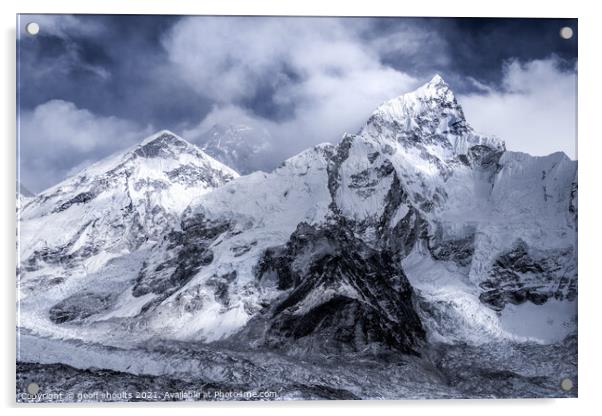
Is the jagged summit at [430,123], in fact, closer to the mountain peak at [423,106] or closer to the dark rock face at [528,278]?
the mountain peak at [423,106]

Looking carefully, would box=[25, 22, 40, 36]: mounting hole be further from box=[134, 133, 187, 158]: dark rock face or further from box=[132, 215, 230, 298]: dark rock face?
box=[132, 215, 230, 298]: dark rock face

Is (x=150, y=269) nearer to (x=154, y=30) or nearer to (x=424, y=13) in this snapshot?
(x=154, y=30)

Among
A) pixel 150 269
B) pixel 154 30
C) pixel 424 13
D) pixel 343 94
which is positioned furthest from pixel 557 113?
pixel 150 269

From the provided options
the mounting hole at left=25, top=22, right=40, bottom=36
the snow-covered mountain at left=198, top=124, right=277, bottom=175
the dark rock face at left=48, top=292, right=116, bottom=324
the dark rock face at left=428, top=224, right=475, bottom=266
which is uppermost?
the mounting hole at left=25, top=22, right=40, bottom=36

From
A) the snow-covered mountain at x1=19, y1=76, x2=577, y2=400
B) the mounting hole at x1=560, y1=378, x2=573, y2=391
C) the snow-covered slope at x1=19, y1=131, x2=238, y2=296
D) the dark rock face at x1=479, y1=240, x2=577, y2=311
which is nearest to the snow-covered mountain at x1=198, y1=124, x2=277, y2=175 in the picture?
the snow-covered slope at x1=19, y1=131, x2=238, y2=296

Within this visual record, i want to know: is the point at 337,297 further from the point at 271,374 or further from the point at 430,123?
the point at 430,123

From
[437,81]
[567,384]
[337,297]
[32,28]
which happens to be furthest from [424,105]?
[32,28]
